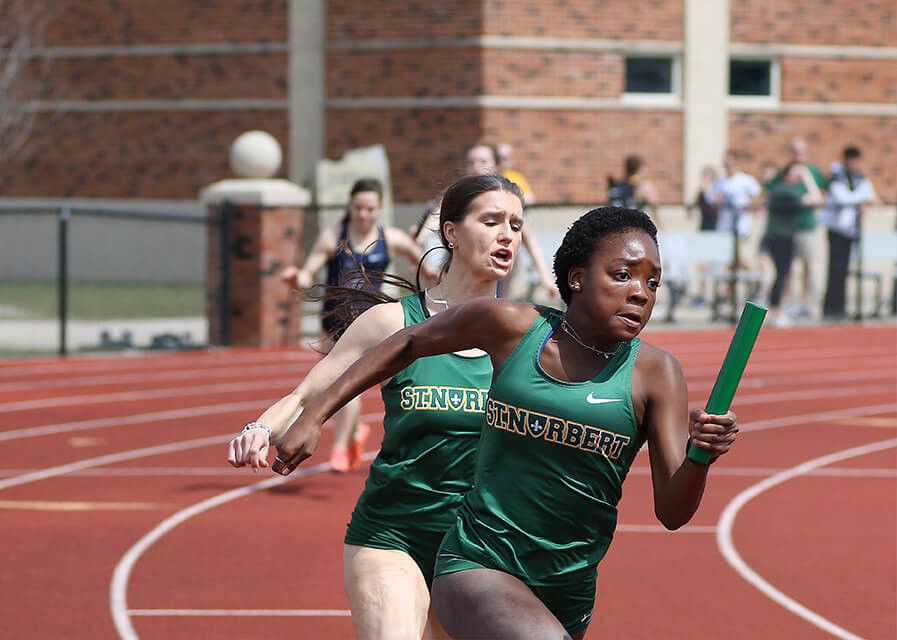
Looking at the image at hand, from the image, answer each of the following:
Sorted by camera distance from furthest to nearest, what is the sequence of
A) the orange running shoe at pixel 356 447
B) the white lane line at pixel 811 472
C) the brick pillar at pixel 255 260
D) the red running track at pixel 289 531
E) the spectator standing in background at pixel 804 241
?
the spectator standing in background at pixel 804 241 < the brick pillar at pixel 255 260 < the white lane line at pixel 811 472 < the orange running shoe at pixel 356 447 < the red running track at pixel 289 531

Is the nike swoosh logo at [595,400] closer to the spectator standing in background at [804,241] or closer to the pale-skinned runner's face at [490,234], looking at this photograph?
the pale-skinned runner's face at [490,234]

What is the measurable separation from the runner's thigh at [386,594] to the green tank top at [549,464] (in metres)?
0.62

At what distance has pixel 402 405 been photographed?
4.53 m

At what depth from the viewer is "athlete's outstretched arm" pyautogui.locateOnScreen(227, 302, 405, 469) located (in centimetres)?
368

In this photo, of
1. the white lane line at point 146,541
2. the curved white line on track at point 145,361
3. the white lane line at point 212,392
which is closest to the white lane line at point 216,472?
the white lane line at point 146,541

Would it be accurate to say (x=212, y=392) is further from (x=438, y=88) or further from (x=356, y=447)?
(x=438, y=88)

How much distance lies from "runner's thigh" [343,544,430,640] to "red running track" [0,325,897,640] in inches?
82.1

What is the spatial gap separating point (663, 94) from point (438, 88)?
4121 millimetres

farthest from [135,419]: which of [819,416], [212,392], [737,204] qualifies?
[737,204]

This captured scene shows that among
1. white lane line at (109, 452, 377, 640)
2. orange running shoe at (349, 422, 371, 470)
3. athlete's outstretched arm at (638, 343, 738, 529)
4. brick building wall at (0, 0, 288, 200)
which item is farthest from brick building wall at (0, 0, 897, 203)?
athlete's outstretched arm at (638, 343, 738, 529)

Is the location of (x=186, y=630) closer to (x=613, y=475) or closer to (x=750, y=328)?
(x=613, y=475)

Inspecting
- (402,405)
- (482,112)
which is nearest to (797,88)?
(482,112)

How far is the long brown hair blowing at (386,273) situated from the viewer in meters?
4.70

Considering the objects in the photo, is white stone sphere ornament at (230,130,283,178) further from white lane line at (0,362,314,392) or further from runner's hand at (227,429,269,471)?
runner's hand at (227,429,269,471)
